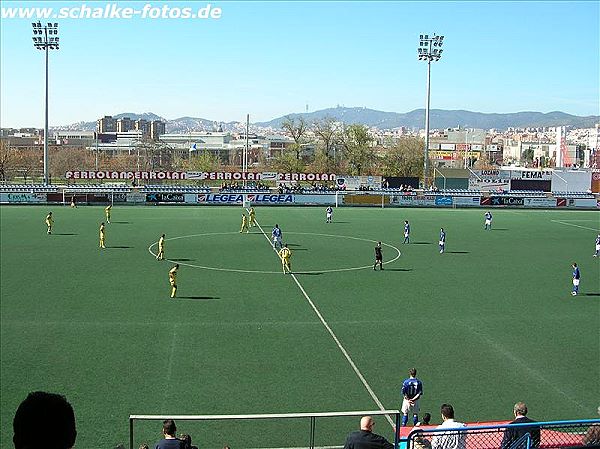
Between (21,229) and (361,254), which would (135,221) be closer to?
A: (21,229)

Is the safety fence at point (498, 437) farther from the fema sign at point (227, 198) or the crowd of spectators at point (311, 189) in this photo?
the crowd of spectators at point (311, 189)

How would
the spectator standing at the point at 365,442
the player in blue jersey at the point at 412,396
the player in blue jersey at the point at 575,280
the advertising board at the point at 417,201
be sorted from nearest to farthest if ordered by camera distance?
the spectator standing at the point at 365,442, the player in blue jersey at the point at 412,396, the player in blue jersey at the point at 575,280, the advertising board at the point at 417,201

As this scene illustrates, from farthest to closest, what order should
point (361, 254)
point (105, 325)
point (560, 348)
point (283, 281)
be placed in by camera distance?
point (361, 254) → point (283, 281) → point (105, 325) → point (560, 348)

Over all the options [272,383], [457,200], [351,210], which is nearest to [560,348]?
[272,383]

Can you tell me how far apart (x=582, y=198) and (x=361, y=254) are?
4029 cm

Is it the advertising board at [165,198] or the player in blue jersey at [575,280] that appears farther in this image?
the advertising board at [165,198]

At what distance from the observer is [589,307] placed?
2317 cm

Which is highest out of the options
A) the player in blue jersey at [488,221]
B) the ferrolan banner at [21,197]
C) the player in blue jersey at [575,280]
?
the ferrolan banner at [21,197]

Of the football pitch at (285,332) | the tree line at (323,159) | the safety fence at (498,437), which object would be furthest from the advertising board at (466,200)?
the safety fence at (498,437)

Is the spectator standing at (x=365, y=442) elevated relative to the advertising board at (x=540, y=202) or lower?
lower

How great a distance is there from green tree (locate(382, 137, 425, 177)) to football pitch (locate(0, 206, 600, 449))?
66.3 metres

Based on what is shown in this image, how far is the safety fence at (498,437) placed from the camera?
6527mm

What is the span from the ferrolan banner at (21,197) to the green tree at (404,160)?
5914 centimetres

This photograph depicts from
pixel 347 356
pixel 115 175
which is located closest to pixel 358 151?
pixel 115 175
